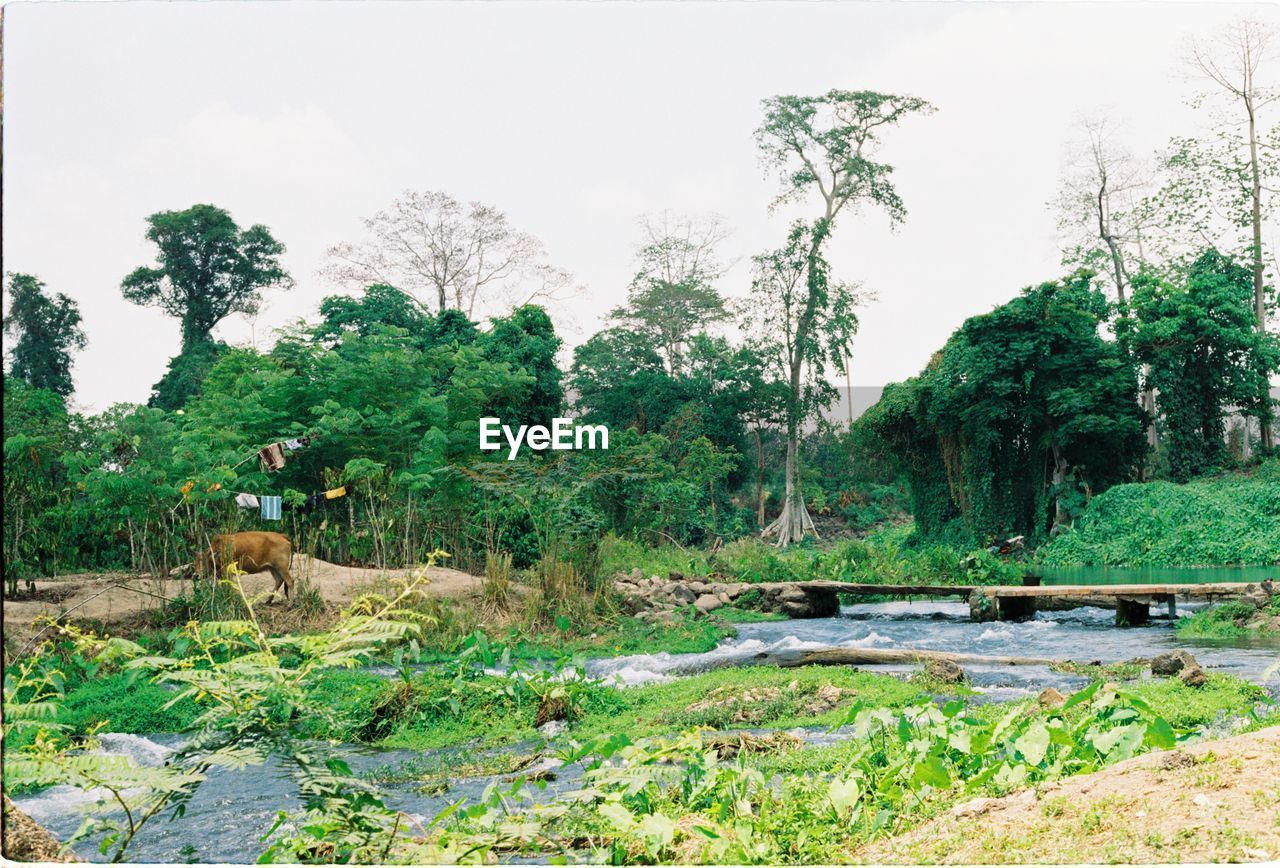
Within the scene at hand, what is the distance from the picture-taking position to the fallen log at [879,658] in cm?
621

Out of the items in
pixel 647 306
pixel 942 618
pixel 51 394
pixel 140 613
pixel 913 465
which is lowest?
pixel 942 618

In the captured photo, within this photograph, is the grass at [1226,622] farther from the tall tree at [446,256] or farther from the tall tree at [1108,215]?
the tall tree at [446,256]

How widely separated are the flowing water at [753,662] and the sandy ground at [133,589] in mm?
1437

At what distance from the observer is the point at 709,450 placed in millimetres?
6004

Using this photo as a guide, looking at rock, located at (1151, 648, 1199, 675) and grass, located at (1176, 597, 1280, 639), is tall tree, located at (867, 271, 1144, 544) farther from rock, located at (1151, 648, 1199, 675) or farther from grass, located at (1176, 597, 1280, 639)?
grass, located at (1176, 597, 1280, 639)

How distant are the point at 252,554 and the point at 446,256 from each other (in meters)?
2.21

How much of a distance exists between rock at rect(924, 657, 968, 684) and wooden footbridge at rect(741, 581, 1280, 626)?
2.40 meters

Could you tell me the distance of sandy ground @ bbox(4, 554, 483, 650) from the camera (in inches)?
237

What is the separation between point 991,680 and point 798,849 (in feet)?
11.5

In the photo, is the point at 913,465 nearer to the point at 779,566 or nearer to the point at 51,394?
the point at 779,566

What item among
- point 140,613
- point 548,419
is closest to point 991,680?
point 548,419

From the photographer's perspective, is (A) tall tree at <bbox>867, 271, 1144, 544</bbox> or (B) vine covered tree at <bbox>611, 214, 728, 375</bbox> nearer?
(B) vine covered tree at <bbox>611, 214, 728, 375</bbox>

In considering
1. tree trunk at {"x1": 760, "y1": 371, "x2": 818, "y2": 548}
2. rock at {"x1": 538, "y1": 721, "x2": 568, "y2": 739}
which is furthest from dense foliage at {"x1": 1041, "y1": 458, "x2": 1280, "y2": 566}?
rock at {"x1": 538, "y1": 721, "x2": 568, "y2": 739}

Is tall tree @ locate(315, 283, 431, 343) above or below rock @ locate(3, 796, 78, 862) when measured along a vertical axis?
above
